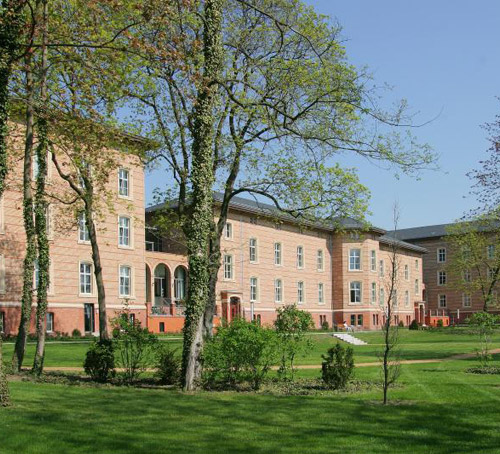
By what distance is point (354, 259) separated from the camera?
6525 centimetres

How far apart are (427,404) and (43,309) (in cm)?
1003

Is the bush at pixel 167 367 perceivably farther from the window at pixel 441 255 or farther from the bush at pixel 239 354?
the window at pixel 441 255

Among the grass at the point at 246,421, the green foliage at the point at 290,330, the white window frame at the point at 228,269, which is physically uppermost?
the white window frame at the point at 228,269

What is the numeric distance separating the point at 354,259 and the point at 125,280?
30.4m

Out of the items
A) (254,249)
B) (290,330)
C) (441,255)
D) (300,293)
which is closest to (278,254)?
(254,249)

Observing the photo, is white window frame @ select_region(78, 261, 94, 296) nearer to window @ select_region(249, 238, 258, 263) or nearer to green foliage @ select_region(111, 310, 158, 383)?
window @ select_region(249, 238, 258, 263)

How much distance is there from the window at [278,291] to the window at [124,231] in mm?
19791

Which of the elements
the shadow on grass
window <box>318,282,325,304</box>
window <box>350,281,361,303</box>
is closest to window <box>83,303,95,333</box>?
the shadow on grass

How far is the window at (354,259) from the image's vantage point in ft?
213

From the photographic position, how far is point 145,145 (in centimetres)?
2058

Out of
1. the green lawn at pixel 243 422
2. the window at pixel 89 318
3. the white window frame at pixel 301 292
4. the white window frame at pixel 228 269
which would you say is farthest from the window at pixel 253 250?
the green lawn at pixel 243 422

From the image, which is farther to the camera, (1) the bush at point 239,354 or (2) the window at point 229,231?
(2) the window at point 229,231

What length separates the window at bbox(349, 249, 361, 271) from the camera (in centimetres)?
6506

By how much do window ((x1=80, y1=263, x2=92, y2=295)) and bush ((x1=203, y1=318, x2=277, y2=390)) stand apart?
24.1 m
